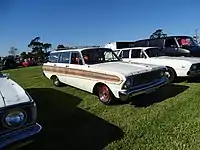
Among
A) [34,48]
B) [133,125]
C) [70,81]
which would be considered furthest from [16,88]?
[34,48]

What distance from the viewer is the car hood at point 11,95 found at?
3.04 metres

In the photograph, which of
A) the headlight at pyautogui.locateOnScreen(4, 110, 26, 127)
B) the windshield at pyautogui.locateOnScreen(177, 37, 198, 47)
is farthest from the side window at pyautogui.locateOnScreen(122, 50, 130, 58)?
the headlight at pyautogui.locateOnScreen(4, 110, 26, 127)

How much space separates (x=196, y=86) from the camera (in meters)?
7.72

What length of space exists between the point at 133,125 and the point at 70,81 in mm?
3579

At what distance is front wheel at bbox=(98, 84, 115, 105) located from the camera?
6235 millimetres

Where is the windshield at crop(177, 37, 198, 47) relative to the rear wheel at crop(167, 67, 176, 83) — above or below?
above

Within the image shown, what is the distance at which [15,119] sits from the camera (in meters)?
3.03

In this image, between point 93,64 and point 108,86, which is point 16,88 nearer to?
point 108,86

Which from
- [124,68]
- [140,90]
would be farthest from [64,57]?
[140,90]

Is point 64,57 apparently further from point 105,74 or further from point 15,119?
point 15,119

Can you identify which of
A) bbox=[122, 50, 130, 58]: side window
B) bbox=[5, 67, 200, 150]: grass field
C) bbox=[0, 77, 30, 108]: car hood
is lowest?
bbox=[5, 67, 200, 150]: grass field

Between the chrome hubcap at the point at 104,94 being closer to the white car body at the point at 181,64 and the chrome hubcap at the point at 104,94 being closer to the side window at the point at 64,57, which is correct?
the side window at the point at 64,57

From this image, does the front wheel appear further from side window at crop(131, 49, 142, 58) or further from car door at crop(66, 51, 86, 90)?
side window at crop(131, 49, 142, 58)

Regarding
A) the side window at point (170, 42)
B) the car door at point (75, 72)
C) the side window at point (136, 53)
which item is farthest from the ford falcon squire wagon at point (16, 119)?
the side window at point (170, 42)
